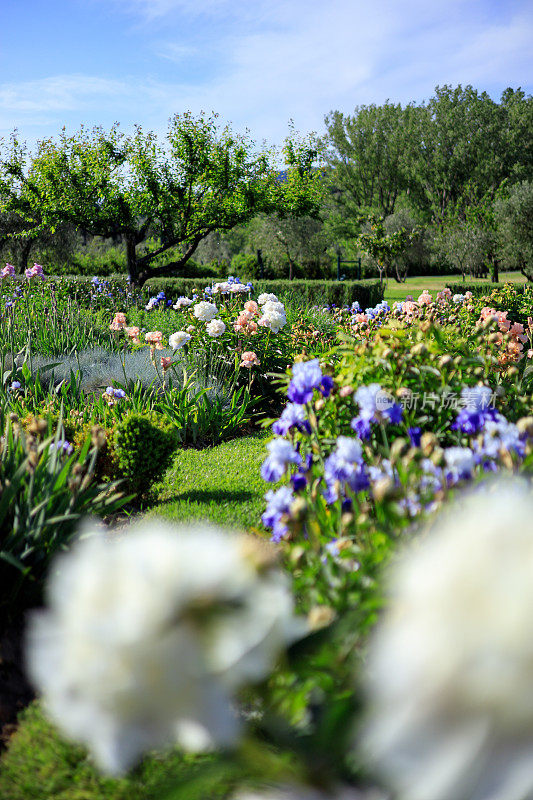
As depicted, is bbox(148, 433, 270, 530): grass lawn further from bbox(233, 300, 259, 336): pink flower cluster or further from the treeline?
the treeline

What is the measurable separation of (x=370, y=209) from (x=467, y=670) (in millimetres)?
42858

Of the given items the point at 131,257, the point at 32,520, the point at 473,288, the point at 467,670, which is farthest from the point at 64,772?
the point at 473,288

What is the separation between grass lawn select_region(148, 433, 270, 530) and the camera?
349 cm

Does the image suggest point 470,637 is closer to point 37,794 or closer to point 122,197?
point 37,794

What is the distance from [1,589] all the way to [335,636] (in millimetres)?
1594

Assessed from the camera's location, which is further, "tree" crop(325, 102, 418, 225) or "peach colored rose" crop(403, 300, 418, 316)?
"tree" crop(325, 102, 418, 225)

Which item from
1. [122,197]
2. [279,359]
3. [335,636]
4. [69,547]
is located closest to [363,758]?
[335,636]

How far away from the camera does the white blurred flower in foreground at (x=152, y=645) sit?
2.90ft

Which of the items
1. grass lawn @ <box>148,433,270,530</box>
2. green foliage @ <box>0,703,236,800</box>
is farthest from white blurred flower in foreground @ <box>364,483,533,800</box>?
grass lawn @ <box>148,433,270,530</box>

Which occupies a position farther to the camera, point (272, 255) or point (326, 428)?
point (272, 255)

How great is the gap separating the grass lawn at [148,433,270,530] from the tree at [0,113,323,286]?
14.1 metres

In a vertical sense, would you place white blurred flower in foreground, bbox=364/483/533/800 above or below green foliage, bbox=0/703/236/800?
above

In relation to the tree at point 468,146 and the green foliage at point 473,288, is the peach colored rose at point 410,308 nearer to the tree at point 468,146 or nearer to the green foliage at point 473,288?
the green foliage at point 473,288

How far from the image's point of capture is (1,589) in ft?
7.47
